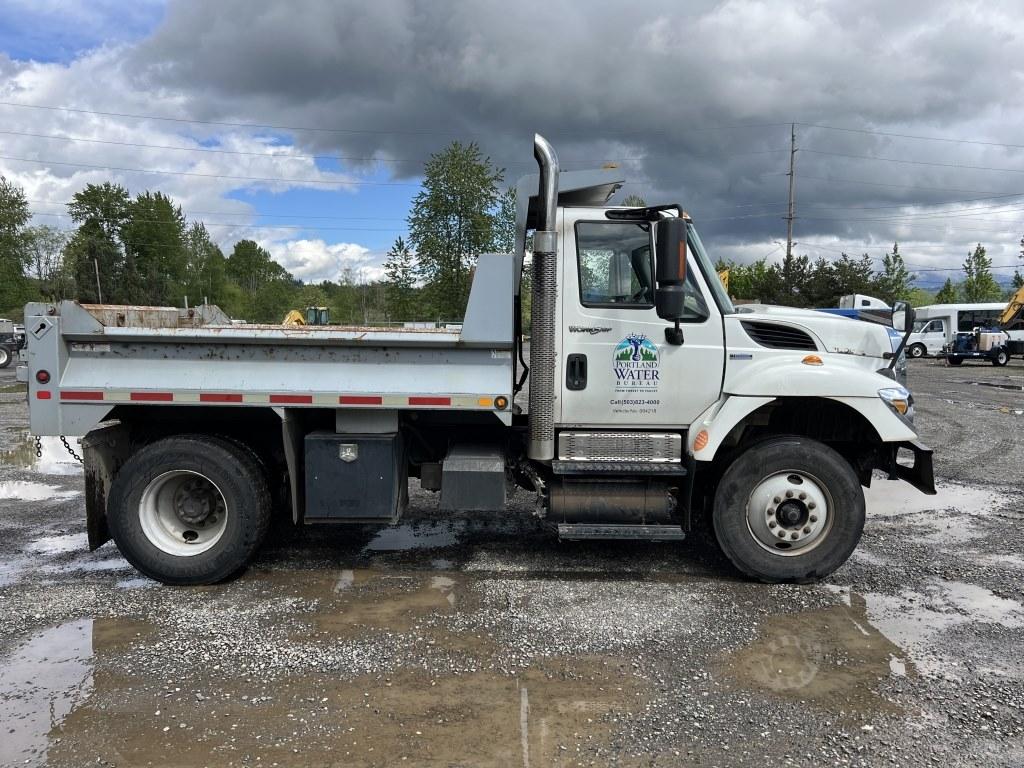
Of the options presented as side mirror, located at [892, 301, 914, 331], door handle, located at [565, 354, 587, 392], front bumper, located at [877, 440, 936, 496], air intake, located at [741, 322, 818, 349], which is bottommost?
front bumper, located at [877, 440, 936, 496]

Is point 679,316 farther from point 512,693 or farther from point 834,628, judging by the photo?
point 512,693

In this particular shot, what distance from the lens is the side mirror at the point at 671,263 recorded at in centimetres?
435

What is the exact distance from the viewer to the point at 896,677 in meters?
3.82

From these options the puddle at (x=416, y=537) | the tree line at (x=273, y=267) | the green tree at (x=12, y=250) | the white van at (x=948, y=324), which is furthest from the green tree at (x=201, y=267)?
the puddle at (x=416, y=537)

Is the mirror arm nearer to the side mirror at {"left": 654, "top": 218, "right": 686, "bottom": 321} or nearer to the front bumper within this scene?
the side mirror at {"left": 654, "top": 218, "right": 686, "bottom": 321}

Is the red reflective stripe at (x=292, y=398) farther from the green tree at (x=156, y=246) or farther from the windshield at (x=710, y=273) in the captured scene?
the green tree at (x=156, y=246)

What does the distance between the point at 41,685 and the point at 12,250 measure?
6117 centimetres

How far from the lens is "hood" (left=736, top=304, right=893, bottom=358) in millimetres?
5105

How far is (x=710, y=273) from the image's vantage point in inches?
201

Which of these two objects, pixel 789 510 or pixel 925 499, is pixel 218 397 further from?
pixel 925 499

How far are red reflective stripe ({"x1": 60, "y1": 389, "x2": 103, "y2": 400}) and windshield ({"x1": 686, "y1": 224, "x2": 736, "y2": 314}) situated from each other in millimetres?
4239

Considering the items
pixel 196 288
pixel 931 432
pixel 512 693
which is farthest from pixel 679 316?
pixel 196 288

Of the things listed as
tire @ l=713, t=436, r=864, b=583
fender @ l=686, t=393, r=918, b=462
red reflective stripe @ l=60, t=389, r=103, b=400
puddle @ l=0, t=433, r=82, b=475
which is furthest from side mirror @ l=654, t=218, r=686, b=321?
puddle @ l=0, t=433, r=82, b=475

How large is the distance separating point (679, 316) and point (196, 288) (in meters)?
72.1
